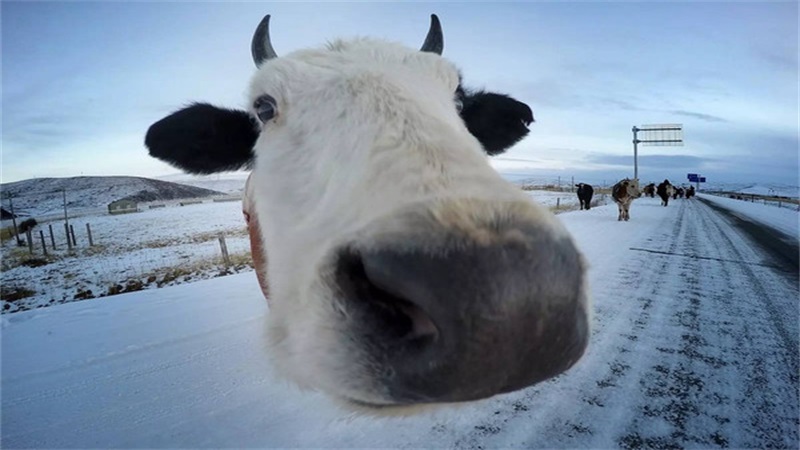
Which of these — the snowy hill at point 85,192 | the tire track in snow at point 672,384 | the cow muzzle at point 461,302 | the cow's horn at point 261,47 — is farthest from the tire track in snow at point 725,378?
the snowy hill at point 85,192

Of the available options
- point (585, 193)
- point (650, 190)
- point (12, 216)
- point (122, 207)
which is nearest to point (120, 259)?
point (12, 216)

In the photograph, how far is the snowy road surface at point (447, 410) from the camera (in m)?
2.84

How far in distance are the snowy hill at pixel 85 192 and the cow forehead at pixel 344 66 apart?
13.8 metres

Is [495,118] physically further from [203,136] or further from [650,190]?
[650,190]

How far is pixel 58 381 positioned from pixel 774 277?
994 centimetres

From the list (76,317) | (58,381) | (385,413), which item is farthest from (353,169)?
(76,317)

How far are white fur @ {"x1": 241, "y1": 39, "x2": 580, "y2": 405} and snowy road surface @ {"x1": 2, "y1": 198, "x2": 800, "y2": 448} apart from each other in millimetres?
499

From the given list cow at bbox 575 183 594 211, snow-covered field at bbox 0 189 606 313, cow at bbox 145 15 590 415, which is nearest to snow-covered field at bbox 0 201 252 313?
snow-covered field at bbox 0 189 606 313

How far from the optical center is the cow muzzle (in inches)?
39.2

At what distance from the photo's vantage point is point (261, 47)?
3098mm

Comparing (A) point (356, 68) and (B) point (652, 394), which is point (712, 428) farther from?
(A) point (356, 68)

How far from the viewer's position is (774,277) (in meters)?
6.66

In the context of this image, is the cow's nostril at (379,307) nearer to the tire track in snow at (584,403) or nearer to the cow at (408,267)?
the cow at (408,267)

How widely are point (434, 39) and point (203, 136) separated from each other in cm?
211
